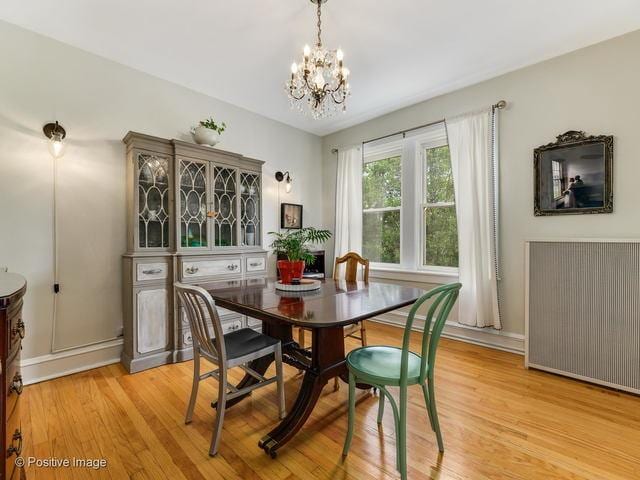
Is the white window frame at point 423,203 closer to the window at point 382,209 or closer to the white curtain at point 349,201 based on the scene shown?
the window at point 382,209

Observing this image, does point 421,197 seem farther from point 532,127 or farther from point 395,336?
point 395,336

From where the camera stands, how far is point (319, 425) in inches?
71.6

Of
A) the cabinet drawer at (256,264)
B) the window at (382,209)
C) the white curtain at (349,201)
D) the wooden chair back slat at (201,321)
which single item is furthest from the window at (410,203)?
the wooden chair back slat at (201,321)

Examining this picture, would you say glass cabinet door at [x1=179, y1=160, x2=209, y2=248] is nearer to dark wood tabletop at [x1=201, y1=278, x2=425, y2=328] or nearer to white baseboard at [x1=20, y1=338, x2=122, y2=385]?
dark wood tabletop at [x1=201, y1=278, x2=425, y2=328]

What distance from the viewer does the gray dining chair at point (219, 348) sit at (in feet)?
5.12

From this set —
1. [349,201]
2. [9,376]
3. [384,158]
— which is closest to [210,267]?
[9,376]

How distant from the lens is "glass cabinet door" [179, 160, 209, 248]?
9.45 ft

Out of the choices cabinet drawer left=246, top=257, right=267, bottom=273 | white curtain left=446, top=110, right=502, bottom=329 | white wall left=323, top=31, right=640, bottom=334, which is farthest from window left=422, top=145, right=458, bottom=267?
cabinet drawer left=246, top=257, right=267, bottom=273

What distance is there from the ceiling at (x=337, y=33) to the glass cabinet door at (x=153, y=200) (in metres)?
0.95

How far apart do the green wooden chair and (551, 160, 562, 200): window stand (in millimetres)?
1924

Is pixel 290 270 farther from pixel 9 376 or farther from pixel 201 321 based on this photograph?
pixel 9 376

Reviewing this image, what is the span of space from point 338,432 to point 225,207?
2375 millimetres

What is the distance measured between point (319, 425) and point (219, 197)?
2.33m

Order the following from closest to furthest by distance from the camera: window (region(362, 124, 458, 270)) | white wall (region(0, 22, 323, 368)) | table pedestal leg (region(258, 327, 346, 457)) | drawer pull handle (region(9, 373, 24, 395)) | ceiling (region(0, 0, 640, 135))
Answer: drawer pull handle (region(9, 373, 24, 395)), table pedestal leg (region(258, 327, 346, 457)), ceiling (region(0, 0, 640, 135)), white wall (region(0, 22, 323, 368)), window (region(362, 124, 458, 270))
